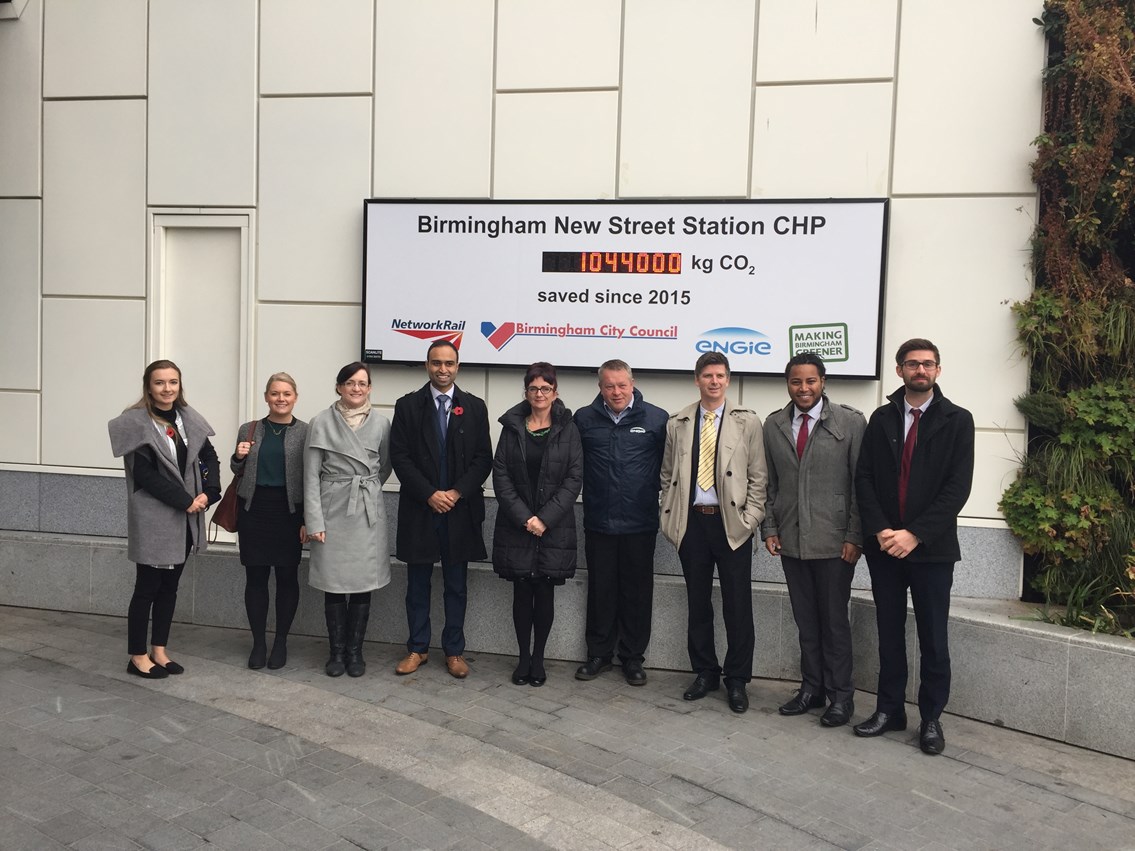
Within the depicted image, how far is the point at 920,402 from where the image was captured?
5.48m

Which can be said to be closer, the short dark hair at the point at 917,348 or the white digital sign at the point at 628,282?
the short dark hair at the point at 917,348

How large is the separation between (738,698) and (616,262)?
2.95 metres

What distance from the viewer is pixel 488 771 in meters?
5.06

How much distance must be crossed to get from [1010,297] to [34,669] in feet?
21.2

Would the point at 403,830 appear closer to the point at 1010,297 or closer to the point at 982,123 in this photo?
the point at 1010,297

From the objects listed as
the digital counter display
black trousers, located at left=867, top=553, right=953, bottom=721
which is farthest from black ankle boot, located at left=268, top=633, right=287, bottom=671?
black trousers, located at left=867, top=553, right=953, bottom=721

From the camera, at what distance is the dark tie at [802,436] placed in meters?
5.91

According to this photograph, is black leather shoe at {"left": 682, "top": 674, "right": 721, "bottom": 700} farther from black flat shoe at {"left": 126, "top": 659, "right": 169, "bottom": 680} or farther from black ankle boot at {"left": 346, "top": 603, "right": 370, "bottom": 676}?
black flat shoe at {"left": 126, "top": 659, "right": 169, "bottom": 680}

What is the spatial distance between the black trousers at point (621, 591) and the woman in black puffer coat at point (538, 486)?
242 mm

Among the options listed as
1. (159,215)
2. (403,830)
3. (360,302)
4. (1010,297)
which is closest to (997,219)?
(1010,297)

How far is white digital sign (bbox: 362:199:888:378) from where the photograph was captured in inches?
271

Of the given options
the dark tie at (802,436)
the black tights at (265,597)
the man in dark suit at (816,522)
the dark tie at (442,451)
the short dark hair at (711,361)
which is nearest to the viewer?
the man in dark suit at (816,522)

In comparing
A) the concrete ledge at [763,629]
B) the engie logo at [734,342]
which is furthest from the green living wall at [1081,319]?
the engie logo at [734,342]

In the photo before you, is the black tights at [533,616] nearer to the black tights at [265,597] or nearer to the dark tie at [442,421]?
the dark tie at [442,421]
